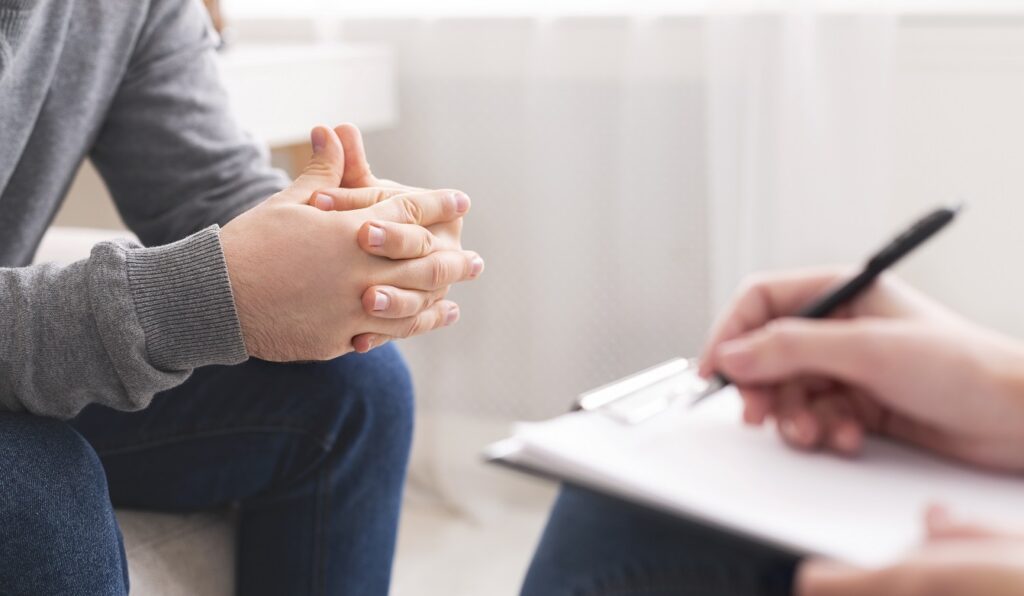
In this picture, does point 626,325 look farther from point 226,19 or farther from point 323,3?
point 226,19

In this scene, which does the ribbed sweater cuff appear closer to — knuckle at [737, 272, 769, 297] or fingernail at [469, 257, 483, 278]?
fingernail at [469, 257, 483, 278]

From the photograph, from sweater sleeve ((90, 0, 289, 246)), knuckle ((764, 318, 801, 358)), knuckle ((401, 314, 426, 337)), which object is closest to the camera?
knuckle ((764, 318, 801, 358))

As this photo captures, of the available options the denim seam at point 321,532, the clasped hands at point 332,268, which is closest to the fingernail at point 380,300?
the clasped hands at point 332,268

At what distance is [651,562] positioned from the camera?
18.8 inches

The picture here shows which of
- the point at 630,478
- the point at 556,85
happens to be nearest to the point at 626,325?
the point at 556,85

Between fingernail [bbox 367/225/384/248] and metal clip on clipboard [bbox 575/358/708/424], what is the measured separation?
0.76 feet

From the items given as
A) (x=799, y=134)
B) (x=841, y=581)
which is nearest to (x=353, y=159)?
(x=841, y=581)

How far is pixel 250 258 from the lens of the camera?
2.41ft

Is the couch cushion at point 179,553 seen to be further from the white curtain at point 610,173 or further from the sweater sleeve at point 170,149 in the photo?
the white curtain at point 610,173

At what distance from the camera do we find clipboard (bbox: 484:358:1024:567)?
17.4 inches

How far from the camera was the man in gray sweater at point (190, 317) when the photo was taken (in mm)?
708

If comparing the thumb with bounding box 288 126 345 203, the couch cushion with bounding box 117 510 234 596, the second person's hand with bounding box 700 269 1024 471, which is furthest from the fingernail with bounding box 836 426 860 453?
the couch cushion with bounding box 117 510 234 596

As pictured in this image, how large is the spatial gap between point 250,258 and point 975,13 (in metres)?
1.05

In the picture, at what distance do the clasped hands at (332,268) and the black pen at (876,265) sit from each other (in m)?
0.28
